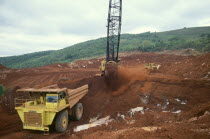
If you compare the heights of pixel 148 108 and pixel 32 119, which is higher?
pixel 32 119

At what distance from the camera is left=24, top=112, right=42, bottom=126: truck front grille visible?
7.91 m

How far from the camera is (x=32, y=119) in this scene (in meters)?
8.01

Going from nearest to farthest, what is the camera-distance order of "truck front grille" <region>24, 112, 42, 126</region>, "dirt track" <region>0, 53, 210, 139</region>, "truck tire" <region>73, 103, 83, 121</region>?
"dirt track" <region>0, 53, 210, 139</region>, "truck front grille" <region>24, 112, 42, 126</region>, "truck tire" <region>73, 103, 83, 121</region>

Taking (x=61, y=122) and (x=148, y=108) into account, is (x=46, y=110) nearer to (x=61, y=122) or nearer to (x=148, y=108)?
(x=61, y=122)

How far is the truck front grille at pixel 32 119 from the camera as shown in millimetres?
7914

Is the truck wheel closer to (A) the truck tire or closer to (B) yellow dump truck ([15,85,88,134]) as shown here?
(B) yellow dump truck ([15,85,88,134])

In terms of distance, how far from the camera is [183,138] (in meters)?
5.22

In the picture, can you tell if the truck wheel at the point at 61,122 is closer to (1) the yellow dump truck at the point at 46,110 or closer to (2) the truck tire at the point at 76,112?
(1) the yellow dump truck at the point at 46,110

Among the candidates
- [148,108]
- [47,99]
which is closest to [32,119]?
[47,99]

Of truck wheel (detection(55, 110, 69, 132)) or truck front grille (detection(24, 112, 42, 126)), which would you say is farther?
truck wheel (detection(55, 110, 69, 132))

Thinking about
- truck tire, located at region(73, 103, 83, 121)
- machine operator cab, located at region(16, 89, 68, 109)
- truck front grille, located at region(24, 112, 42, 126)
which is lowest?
truck tire, located at region(73, 103, 83, 121)

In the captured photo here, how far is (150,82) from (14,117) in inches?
429

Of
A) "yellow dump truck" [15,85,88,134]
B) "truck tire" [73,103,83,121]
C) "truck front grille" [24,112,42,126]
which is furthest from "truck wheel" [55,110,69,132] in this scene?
"truck tire" [73,103,83,121]

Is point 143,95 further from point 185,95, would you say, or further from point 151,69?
point 151,69
